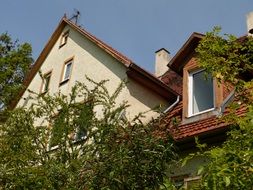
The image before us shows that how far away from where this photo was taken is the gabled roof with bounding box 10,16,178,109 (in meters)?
14.2

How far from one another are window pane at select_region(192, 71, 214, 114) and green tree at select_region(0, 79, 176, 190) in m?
2.12

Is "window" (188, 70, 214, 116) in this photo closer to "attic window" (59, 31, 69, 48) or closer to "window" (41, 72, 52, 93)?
"window" (41, 72, 52, 93)

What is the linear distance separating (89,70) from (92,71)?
0.89 ft

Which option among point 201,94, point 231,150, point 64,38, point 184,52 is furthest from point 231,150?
point 64,38

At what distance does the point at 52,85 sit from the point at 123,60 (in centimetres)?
473

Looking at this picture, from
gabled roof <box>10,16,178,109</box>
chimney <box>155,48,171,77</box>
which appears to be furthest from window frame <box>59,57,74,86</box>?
chimney <box>155,48,171,77</box>

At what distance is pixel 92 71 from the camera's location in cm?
1573

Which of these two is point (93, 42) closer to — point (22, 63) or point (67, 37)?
point (67, 37)

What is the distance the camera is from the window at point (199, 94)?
1201cm

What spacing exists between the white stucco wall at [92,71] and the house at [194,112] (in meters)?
1.07

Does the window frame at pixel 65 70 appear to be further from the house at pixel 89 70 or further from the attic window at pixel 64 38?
the attic window at pixel 64 38

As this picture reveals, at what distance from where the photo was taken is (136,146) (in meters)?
9.05

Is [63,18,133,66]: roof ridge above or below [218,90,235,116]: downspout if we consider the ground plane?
above

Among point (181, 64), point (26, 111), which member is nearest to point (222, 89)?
point (181, 64)
